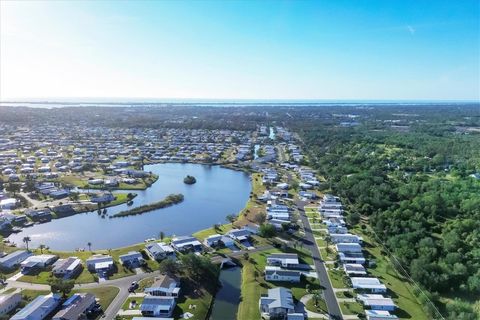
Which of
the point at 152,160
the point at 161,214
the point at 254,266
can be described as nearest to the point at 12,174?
the point at 152,160

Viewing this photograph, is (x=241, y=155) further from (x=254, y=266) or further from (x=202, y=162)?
(x=254, y=266)

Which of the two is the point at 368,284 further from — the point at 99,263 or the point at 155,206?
the point at 155,206

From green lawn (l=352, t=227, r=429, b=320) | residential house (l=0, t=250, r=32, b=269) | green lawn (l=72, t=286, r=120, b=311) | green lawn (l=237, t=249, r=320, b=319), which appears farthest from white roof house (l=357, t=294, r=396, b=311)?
residential house (l=0, t=250, r=32, b=269)

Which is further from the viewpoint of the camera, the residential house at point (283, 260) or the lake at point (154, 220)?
the lake at point (154, 220)

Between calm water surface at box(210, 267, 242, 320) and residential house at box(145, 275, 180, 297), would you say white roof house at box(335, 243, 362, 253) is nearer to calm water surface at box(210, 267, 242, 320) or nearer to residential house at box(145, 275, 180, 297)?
calm water surface at box(210, 267, 242, 320)

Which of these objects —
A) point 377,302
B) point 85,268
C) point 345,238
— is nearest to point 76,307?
point 85,268

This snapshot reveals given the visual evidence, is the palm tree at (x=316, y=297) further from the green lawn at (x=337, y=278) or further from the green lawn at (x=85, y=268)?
the green lawn at (x=85, y=268)

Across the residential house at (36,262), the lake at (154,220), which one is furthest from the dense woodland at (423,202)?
the residential house at (36,262)
